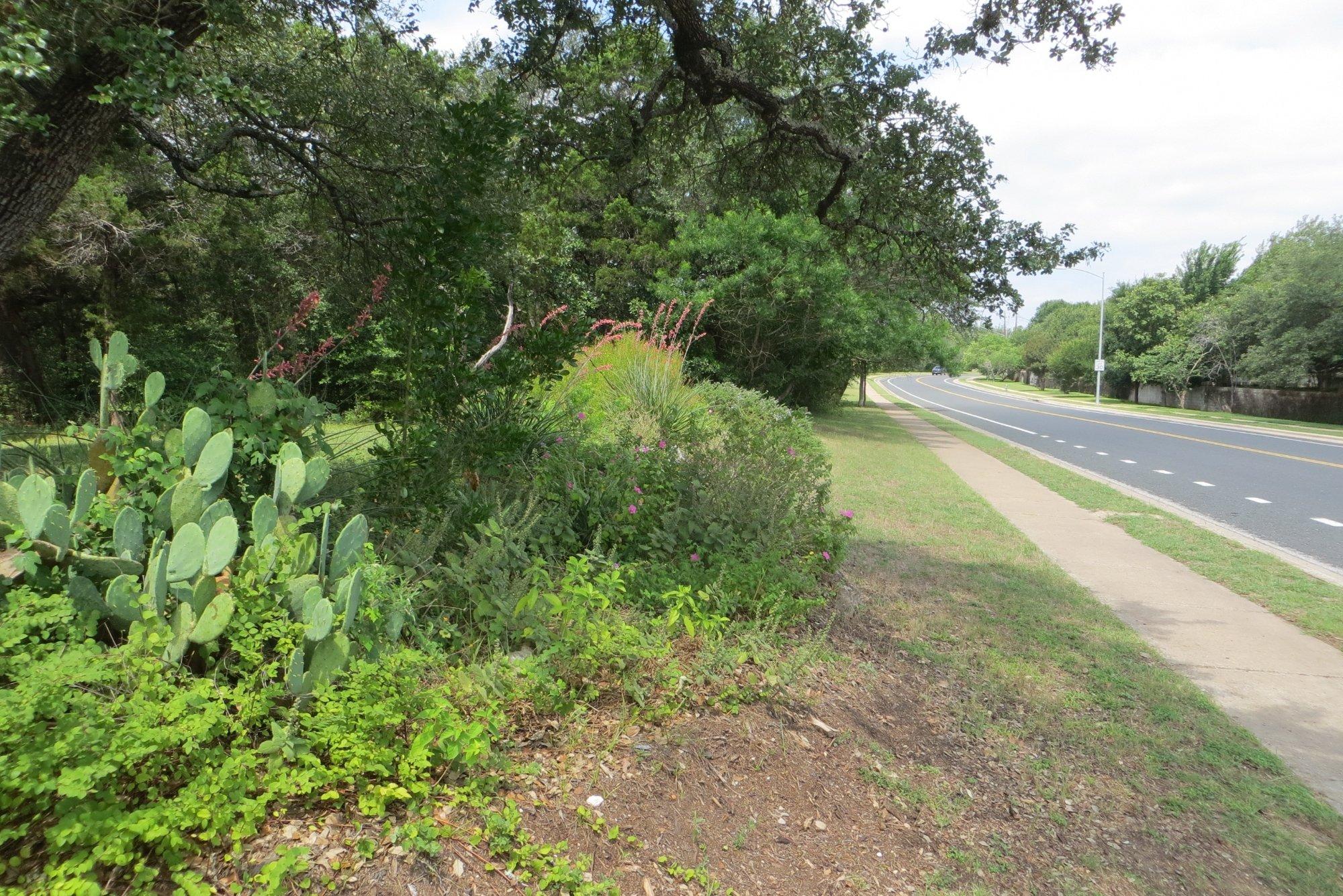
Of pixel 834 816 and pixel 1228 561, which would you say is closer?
pixel 834 816

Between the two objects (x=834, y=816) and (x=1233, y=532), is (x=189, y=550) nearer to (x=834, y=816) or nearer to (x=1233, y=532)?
(x=834, y=816)

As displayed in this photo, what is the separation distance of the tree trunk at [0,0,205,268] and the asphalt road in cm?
1029

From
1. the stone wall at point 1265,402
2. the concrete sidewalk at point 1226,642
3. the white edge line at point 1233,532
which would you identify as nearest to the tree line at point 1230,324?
the stone wall at point 1265,402

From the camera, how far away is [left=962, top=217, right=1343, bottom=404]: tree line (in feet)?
114

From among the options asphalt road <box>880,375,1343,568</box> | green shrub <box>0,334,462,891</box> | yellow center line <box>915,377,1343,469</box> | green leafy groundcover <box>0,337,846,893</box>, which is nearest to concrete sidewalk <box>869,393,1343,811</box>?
asphalt road <box>880,375,1343,568</box>

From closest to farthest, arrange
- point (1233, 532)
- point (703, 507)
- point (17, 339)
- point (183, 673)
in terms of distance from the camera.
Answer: point (183, 673), point (703, 507), point (1233, 532), point (17, 339)

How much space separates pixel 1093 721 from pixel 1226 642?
2080mm

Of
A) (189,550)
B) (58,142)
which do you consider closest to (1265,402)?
(58,142)

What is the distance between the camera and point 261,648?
278 centimetres

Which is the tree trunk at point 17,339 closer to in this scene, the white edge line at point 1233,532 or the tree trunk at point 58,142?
the tree trunk at point 58,142

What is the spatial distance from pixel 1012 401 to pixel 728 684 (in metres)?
48.5

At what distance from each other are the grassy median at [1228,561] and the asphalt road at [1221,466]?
69cm

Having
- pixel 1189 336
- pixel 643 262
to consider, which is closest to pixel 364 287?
pixel 643 262

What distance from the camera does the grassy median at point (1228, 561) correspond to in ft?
20.0
